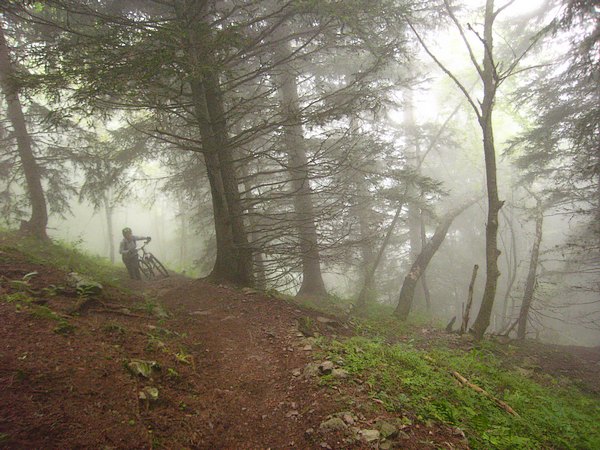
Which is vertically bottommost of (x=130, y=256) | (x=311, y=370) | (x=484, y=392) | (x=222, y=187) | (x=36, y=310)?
(x=484, y=392)

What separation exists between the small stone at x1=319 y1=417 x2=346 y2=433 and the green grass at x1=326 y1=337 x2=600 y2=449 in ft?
2.10

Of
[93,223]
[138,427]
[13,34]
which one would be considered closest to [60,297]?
[138,427]

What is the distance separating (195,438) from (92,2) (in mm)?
10409

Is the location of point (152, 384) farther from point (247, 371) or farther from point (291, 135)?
point (291, 135)

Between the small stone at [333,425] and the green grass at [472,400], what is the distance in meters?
0.64

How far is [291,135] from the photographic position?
8.77 metres

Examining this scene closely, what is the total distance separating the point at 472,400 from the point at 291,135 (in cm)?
708

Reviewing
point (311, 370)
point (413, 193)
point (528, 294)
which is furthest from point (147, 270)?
point (413, 193)

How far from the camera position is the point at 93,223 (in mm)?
47531

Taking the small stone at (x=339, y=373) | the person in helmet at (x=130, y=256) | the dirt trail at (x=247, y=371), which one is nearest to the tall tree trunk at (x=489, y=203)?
the dirt trail at (x=247, y=371)

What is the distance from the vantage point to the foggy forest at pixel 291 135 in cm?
517

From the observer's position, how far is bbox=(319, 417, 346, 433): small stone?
3051mm

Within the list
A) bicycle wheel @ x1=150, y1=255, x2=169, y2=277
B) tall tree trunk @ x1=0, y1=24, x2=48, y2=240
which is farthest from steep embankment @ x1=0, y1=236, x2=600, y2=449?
tall tree trunk @ x1=0, y1=24, x2=48, y2=240

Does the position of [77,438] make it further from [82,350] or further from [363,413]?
[363,413]
